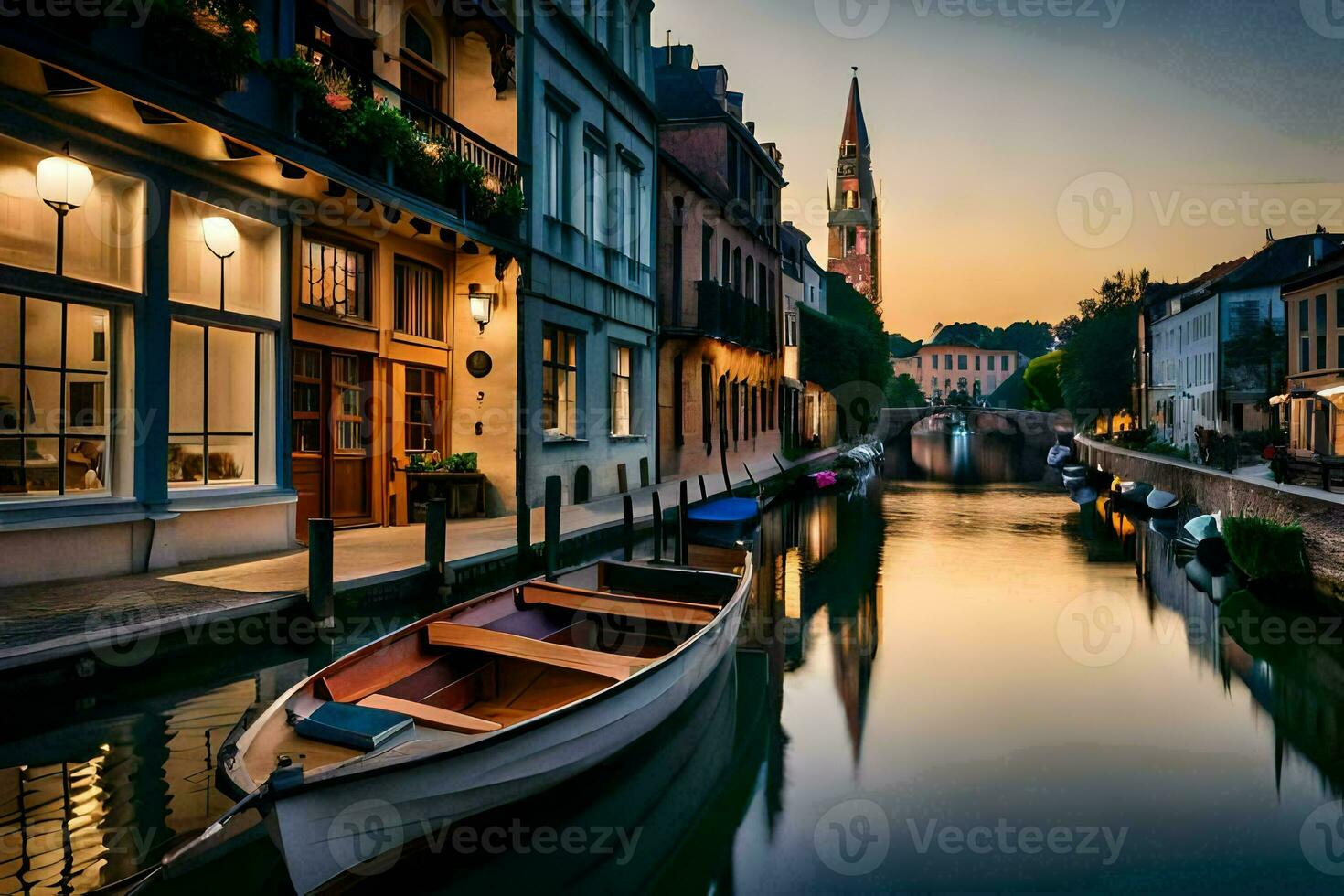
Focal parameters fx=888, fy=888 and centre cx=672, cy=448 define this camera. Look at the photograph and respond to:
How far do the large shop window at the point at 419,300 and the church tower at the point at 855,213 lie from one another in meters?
79.3

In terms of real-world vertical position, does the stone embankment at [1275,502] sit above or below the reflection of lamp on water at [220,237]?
below

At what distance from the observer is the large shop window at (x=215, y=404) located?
8758mm

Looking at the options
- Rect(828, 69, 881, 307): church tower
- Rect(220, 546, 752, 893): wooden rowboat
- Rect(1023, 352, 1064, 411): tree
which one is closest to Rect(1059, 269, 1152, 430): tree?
Rect(1023, 352, 1064, 411): tree

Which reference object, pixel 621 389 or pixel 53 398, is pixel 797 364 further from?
pixel 53 398

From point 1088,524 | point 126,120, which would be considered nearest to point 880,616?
point 126,120

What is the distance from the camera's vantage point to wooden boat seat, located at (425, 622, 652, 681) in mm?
6059

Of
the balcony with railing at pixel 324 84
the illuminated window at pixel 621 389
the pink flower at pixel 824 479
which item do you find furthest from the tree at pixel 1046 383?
the balcony with railing at pixel 324 84

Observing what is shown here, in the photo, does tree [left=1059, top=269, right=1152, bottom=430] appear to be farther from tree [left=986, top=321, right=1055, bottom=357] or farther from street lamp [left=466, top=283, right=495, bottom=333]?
tree [left=986, top=321, right=1055, bottom=357]

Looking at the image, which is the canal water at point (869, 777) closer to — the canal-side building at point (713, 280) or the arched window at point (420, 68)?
the arched window at point (420, 68)

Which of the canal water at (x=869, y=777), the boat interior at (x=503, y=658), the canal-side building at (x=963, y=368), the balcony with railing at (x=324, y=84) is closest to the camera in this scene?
the boat interior at (x=503, y=658)

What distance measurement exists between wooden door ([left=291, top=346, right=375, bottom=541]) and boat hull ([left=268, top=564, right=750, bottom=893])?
6.71 metres

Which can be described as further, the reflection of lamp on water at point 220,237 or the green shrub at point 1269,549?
the green shrub at point 1269,549

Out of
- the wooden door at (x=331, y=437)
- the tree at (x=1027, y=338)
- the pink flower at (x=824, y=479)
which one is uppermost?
the tree at (x=1027, y=338)

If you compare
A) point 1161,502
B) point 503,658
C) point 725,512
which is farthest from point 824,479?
point 503,658
